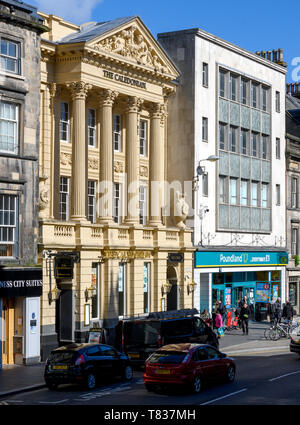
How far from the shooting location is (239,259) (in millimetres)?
52094

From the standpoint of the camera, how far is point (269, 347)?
131 ft

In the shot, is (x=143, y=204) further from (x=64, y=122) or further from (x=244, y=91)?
(x=244, y=91)

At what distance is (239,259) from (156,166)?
1115cm

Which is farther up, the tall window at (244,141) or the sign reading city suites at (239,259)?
the tall window at (244,141)

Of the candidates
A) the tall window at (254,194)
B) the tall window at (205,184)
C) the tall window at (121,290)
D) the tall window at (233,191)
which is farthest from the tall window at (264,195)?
the tall window at (121,290)

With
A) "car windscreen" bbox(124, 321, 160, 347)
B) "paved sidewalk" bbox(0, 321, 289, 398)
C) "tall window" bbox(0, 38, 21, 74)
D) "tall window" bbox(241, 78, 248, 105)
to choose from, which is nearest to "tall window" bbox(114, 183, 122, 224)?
"paved sidewalk" bbox(0, 321, 289, 398)

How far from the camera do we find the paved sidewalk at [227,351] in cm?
2745

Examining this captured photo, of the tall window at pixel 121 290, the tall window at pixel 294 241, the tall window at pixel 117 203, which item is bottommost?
the tall window at pixel 121 290

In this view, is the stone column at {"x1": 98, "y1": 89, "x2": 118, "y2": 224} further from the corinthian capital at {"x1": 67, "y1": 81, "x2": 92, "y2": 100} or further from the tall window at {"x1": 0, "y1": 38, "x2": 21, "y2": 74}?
the tall window at {"x1": 0, "y1": 38, "x2": 21, "y2": 74}

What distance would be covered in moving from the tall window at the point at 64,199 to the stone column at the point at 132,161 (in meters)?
Result: 3.71

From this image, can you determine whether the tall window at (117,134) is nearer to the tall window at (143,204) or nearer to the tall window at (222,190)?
the tall window at (143,204)

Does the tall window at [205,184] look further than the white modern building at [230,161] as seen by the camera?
Yes

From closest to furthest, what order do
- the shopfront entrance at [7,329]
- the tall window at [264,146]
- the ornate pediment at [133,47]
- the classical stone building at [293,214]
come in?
the shopfront entrance at [7,329] → the ornate pediment at [133,47] → the tall window at [264,146] → the classical stone building at [293,214]

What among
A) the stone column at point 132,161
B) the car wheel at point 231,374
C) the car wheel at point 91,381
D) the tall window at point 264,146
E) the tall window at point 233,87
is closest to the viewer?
the car wheel at point 91,381
